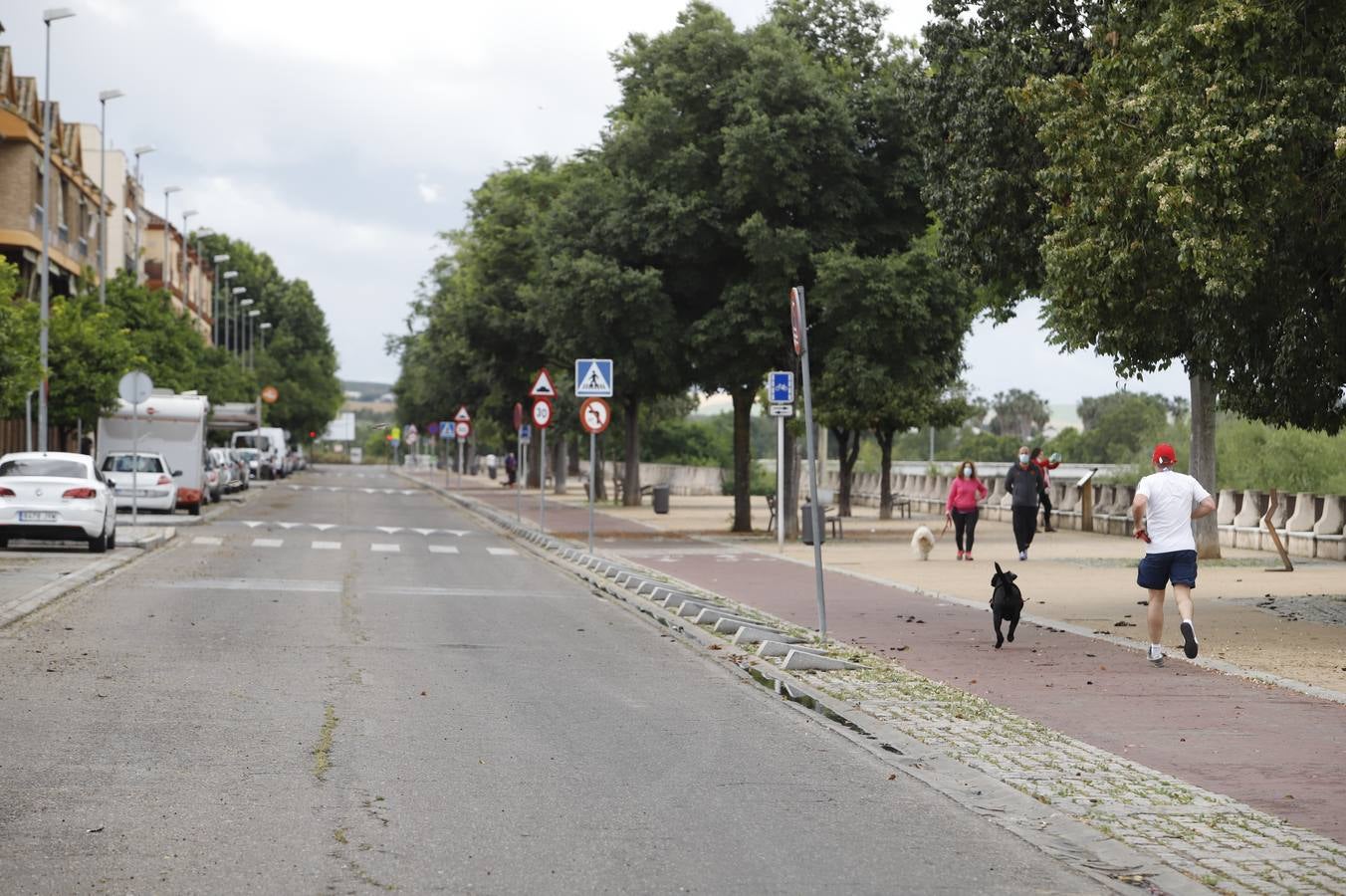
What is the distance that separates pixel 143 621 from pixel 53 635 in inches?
58.7

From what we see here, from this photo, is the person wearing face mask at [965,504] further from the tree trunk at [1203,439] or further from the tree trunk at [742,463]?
the tree trunk at [742,463]

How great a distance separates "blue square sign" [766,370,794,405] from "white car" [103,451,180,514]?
60.2 ft

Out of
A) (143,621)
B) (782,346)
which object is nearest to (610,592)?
(143,621)

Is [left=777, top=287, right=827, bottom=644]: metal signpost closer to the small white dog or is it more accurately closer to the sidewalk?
the sidewalk

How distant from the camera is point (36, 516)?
2745 centimetres

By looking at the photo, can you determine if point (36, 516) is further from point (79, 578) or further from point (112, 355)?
point (112, 355)

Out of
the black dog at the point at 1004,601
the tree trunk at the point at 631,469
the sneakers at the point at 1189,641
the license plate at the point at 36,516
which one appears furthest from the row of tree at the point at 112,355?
the sneakers at the point at 1189,641

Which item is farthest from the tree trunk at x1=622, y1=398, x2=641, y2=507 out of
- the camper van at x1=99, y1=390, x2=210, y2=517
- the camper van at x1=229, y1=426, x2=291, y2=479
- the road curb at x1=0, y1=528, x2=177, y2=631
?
the camper van at x1=229, y1=426, x2=291, y2=479

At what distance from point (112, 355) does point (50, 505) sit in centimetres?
1848

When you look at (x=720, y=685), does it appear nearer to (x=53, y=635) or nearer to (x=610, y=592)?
(x=53, y=635)

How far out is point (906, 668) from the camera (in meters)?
14.2

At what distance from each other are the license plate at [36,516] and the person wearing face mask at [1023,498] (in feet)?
46.9

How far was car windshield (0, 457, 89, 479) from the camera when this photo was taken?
28.1 metres

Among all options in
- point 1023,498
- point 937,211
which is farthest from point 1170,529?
point 1023,498
